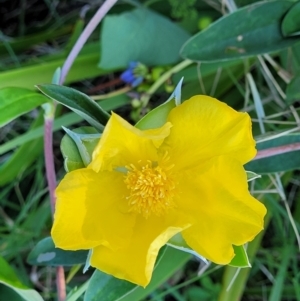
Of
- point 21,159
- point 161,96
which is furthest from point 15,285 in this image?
point 161,96

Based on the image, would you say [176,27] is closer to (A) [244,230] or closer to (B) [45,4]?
(B) [45,4]

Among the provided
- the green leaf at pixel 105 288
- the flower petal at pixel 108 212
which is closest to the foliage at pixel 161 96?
the green leaf at pixel 105 288

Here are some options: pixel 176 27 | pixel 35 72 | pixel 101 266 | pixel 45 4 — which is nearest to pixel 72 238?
pixel 101 266

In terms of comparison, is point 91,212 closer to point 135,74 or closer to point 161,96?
point 135,74

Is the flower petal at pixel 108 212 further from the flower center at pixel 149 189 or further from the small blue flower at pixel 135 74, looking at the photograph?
the small blue flower at pixel 135 74

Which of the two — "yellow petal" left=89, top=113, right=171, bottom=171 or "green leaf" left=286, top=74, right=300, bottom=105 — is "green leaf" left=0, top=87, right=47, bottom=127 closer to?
"yellow petal" left=89, top=113, right=171, bottom=171

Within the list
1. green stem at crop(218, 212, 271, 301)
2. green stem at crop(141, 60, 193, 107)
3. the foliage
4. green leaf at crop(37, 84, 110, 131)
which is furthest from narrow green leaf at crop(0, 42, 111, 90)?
green stem at crop(218, 212, 271, 301)
